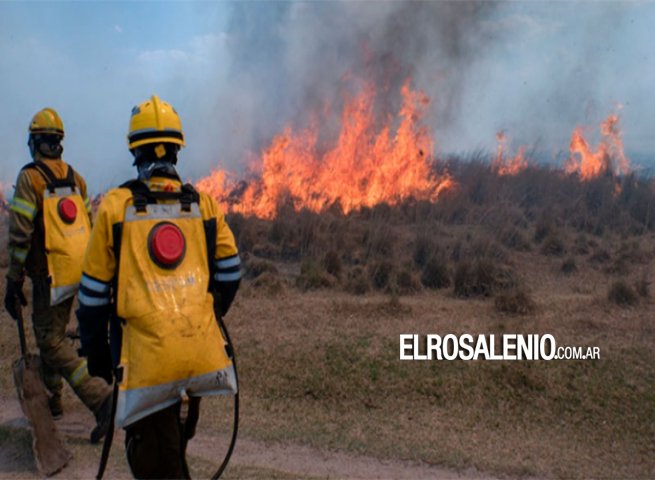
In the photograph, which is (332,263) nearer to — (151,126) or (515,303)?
(515,303)

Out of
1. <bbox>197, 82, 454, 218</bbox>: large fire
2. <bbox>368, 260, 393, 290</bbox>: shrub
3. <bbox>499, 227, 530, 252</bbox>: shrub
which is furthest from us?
<bbox>197, 82, 454, 218</bbox>: large fire

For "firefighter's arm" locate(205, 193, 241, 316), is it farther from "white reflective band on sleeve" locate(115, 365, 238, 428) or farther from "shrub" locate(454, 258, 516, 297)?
"shrub" locate(454, 258, 516, 297)

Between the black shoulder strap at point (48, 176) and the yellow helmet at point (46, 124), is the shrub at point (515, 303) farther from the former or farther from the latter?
the yellow helmet at point (46, 124)

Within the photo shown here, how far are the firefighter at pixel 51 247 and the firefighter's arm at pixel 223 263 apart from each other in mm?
1851

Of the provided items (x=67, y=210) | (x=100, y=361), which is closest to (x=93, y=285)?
(x=100, y=361)

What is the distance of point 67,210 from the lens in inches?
185

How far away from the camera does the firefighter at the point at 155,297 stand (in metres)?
2.78

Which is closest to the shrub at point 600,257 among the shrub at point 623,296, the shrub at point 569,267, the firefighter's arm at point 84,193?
the shrub at point 569,267

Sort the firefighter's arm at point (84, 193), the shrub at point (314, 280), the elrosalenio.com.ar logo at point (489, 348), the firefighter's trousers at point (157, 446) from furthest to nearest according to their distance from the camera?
the shrub at point (314, 280) < the elrosalenio.com.ar logo at point (489, 348) < the firefighter's arm at point (84, 193) < the firefighter's trousers at point (157, 446)

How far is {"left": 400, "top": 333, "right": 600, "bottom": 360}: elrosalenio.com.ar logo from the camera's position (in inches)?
276

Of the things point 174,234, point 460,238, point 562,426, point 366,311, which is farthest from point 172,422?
point 460,238

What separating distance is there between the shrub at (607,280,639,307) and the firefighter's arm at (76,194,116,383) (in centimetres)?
828

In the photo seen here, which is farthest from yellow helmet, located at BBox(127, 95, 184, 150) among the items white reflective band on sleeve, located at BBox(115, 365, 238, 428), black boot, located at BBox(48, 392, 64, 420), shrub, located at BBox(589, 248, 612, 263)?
shrub, located at BBox(589, 248, 612, 263)

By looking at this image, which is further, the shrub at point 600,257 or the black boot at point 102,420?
the shrub at point 600,257
